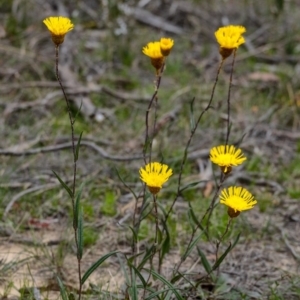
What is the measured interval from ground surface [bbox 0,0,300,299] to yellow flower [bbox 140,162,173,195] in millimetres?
330

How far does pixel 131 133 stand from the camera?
3.26m

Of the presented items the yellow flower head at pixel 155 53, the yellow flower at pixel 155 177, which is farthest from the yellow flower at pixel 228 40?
the yellow flower at pixel 155 177

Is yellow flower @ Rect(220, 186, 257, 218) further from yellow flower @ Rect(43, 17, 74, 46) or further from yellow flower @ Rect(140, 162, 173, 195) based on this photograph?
yellow flower @ Rect(43, 17, 74, 46)

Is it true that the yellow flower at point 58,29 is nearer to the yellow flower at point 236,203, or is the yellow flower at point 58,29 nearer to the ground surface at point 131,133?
the ground surface at point 131,133

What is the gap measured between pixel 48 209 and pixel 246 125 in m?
1.32

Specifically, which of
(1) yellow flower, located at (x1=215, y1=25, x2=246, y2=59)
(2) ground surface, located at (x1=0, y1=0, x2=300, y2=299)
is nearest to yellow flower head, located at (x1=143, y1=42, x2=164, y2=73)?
(1) yellow flower, located at (x1=215, y1=25, x2=246, y2=59)

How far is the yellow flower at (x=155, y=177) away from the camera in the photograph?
152 centimetres

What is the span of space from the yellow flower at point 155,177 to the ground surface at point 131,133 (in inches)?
13.0

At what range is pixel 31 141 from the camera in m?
2.99

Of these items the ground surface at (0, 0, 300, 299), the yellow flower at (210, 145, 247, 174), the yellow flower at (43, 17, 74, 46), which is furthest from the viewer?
the ground surface at (0, 0, 300, 299)

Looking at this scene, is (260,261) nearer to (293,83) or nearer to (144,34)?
(293,83)

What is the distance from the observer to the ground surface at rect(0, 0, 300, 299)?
219 cm

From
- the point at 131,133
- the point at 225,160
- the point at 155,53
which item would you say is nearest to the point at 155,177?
the point at 225,160

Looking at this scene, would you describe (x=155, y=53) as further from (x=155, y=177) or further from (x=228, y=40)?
(x=155, y=177)
